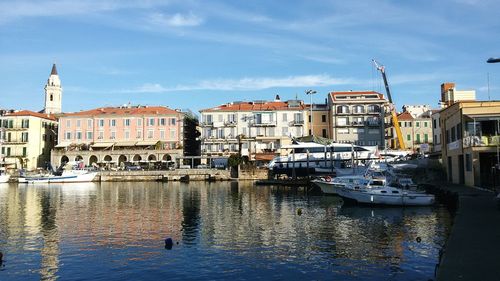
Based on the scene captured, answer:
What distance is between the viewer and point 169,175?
90.6 meters

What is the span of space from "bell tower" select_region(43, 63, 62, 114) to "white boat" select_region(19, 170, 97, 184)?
5136 centimetres

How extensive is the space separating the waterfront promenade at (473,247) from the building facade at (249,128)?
239 ft

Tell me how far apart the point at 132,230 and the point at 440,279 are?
797 inches

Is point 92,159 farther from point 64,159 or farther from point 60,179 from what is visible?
point 60,179

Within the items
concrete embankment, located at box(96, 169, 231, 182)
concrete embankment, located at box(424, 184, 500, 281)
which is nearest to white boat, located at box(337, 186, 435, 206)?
concrete embankment, located at box(424, 184, 500, 281)

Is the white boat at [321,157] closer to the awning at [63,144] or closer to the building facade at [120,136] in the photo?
the building facade at [120,136]

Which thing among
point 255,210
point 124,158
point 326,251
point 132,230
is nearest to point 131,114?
point 124,158

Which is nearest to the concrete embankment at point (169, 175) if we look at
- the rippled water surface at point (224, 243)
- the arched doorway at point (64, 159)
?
the arched doorway at point (64, 159)

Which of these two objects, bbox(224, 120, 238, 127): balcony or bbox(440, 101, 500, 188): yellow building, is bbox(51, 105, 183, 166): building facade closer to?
bbox(224, 120, 238, 127): balcony

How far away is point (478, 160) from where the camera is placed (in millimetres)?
40938

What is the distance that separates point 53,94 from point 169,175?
68.0m

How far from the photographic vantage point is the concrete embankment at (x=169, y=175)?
88375 millimetres

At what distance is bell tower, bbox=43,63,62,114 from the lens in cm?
13638

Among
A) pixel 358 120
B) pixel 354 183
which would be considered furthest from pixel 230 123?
pixel 354 183
